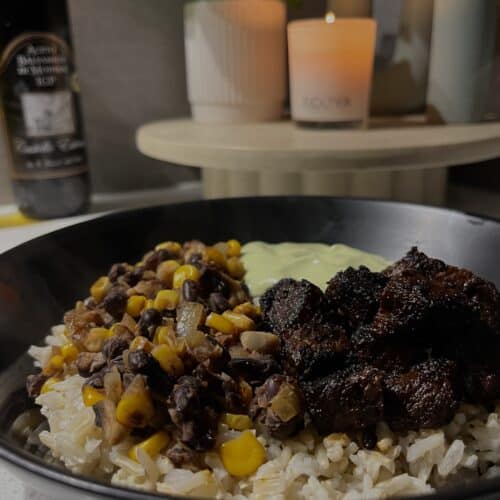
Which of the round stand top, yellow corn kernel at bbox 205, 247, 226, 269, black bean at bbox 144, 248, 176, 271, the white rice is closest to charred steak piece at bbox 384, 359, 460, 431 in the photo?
the white rice

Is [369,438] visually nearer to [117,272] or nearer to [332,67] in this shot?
[117,272]

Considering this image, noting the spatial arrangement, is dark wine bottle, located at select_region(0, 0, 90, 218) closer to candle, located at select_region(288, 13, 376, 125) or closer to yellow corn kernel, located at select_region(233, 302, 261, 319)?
candle, located at select_region(288, 13, 376, 125)

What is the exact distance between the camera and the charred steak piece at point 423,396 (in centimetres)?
82

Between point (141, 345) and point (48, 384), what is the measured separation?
0.17 m

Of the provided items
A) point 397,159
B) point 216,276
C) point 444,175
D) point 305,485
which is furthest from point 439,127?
point 305,485

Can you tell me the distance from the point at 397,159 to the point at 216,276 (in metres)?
0.65

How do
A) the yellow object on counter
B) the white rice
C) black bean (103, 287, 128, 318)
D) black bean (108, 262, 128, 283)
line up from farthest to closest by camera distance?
the yellow object on counter < black bean (108, 262, 128, 283) < black bean (103, 287, 128, 318) < the white rice

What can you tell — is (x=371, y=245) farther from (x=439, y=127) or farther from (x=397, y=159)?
(x=439, y=127)

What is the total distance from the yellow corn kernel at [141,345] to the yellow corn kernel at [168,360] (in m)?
0.03

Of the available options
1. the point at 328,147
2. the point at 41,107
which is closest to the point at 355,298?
the point at 328,147

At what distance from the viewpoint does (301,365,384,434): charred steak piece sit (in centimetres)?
80

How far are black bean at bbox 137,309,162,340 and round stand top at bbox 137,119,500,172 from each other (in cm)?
66

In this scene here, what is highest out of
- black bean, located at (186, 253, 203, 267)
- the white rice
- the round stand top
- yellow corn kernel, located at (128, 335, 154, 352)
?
the round stand top

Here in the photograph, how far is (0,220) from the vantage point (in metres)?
1.97
